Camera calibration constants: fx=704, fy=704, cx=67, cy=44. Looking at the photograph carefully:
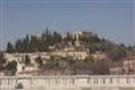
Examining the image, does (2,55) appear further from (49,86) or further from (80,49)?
(49,86)

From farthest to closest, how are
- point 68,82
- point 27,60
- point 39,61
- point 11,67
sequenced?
point 27,60 < point 39,61 < point 11,67 < point 68,82

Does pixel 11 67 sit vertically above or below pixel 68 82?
below

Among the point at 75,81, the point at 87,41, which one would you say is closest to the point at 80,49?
the point at 87,41

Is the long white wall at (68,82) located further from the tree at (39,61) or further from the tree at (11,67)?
the tree at (39,61)

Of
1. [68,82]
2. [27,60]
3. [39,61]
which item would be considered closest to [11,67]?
[39,61]

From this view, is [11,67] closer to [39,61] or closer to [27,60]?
[39,61]

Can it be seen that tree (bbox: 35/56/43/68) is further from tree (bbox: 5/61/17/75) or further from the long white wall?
the long white wall

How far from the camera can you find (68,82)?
20016 mm

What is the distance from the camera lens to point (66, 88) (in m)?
19.4

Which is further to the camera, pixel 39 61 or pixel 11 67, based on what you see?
pixel 39 61

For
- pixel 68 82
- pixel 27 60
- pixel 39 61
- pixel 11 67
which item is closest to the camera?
pixel 68 82

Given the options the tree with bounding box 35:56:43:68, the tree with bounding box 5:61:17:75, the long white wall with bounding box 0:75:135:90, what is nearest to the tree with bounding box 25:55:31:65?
the tree with bounding box 35:56:43:68

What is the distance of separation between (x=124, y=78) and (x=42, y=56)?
67.7 feet

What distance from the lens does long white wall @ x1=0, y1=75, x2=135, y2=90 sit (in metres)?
19.1
